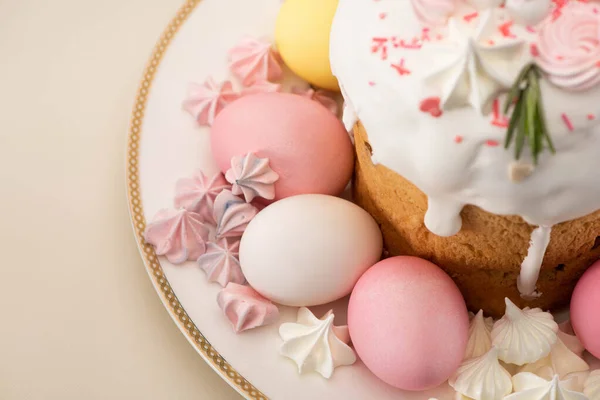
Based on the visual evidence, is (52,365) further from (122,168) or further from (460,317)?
(460,317)

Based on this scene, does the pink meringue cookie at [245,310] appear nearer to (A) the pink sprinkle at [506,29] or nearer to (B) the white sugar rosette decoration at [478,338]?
(B) the white sugar rosette decoration at [478,338]

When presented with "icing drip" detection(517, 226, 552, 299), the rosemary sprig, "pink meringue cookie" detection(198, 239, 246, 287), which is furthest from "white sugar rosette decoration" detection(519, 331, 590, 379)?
"pink meringue cookie" detection(198, 239, 246, 287)

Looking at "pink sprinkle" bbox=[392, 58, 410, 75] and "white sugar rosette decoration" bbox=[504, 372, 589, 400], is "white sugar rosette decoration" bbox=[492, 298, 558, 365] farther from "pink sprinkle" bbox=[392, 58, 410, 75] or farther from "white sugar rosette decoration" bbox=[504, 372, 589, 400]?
"pink sprinkle" bbox=[392, 58, 410, 75]

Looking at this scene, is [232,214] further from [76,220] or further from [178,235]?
[76,220]

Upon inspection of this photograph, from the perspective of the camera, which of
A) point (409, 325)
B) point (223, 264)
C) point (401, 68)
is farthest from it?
point (223, 264)

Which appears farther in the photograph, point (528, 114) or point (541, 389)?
point (541, 389)

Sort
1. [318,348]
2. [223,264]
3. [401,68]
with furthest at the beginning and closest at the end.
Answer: [223,264], [318,348], [401,68]

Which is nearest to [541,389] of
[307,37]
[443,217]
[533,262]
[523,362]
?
[523,362]
